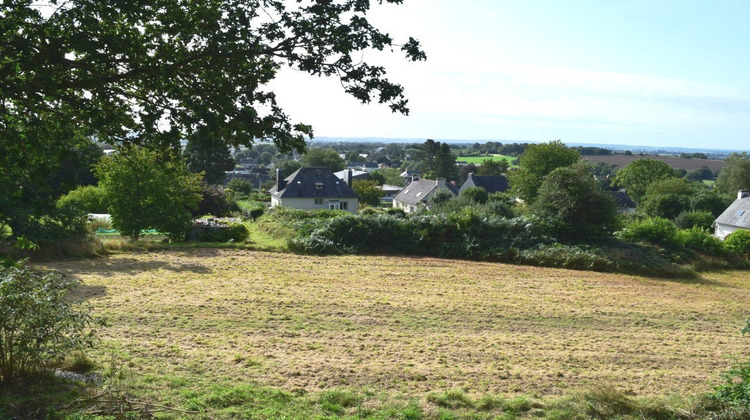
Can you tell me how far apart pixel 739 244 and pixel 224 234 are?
21.3 meters

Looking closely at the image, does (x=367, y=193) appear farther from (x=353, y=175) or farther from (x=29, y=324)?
(x=29, y=324)

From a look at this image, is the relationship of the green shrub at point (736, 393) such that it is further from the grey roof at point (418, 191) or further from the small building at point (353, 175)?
the grey roof at point (418, 191)

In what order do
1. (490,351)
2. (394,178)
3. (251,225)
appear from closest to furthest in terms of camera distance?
(490,351) < (251,225) < (394,178)

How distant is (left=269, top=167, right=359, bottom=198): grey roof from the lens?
4525cm

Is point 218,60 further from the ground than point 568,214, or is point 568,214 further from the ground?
point 218,60

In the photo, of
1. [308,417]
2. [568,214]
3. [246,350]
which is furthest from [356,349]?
[568,214]

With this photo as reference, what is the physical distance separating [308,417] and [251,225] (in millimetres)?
26174

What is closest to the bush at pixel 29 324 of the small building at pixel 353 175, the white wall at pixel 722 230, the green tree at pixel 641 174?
the white wall at pixel 722 230

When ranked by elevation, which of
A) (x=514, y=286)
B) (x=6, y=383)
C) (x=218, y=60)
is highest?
(x=218, y=60)

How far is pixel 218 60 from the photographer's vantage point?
641 cm

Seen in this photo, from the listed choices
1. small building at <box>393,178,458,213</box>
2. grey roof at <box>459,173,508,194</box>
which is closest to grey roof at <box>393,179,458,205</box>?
small building at <box>393,178,458,213</box>

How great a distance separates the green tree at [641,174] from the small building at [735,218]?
27783 millimetres

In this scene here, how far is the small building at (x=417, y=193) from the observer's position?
58.4 meters

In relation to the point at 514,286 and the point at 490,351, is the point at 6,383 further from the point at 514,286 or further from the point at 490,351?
the point at 514,286
